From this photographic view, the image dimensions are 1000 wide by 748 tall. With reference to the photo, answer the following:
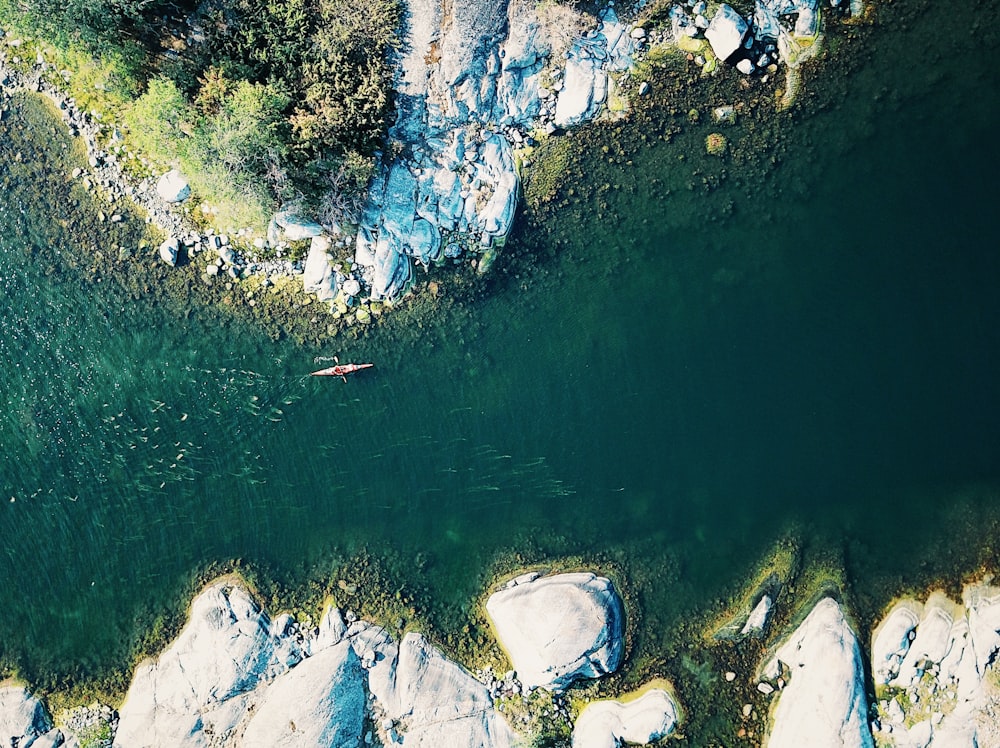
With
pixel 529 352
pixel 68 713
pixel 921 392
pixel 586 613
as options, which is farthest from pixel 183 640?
pixel 921 392

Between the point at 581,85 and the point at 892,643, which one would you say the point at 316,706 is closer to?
the point at 892,643

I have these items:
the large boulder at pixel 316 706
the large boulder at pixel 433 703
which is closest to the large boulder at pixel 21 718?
the large boulder at pixel 316 706

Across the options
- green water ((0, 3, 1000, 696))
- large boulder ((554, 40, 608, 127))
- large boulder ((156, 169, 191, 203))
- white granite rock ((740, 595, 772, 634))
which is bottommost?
white granite rock ((740, 595, 772, 634))

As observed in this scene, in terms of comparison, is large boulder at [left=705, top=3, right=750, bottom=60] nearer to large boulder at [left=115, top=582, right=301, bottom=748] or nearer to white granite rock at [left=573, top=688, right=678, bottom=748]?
white granite rock at [left=573, top=688, right=678, bottom=748]

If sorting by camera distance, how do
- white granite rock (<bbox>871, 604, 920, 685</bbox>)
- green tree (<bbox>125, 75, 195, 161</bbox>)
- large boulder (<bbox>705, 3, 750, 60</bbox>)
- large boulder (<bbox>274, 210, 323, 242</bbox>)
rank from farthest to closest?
white granite rock (<bbox>871, 604, 920, 685</bbox>) → large boulder (<bbox>274, 210, 323, 242</bbox>) → large boulder (<bbox>705, 3, 750, 60</bbox>) → green tree (<bbox>125, 75, 195, 161</bbox>)

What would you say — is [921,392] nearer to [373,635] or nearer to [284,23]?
[373,635]

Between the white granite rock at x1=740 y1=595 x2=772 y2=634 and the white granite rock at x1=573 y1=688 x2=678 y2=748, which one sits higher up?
the white granite rock at x1=740 y1=595 x2=772 y2=634

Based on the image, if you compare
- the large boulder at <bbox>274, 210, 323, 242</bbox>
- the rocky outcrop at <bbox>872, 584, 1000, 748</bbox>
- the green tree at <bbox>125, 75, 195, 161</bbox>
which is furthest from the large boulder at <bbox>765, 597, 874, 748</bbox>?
the green tree at <bbox>125, 75, 195, 161</bbox>
